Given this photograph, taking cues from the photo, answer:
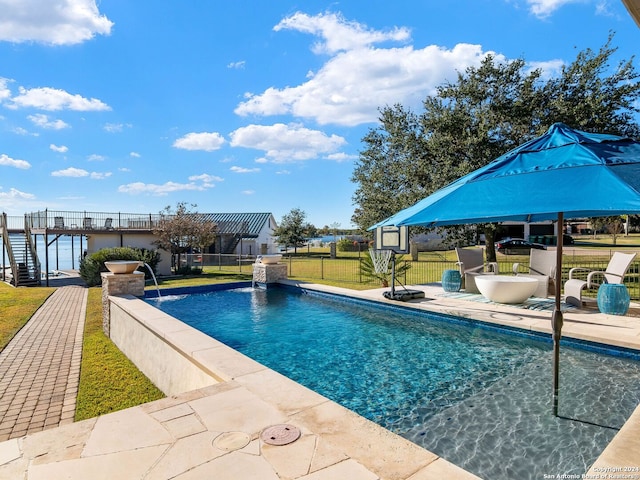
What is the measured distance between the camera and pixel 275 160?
106ft

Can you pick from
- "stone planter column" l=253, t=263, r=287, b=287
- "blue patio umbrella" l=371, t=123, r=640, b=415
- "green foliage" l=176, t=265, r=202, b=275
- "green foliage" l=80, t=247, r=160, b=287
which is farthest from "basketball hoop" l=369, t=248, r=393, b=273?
"green foliage" l=80, t=247, r=160, b=287

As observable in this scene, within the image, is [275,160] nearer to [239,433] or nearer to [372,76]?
[372,76]

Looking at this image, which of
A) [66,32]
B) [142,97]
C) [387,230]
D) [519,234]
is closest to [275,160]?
[142,97]

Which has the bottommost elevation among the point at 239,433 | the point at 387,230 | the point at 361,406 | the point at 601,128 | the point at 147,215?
the point at 361,406

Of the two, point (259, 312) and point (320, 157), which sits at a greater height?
point (320, 157)

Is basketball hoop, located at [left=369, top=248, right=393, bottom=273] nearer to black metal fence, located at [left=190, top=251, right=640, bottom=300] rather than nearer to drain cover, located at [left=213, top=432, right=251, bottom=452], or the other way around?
black metal fence, located at [left=190, top=251, right=640, bottom=300]

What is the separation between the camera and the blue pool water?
307cm

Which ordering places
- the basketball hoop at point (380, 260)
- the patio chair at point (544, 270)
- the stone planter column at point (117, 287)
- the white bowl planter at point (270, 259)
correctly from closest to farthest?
the stone planter column at point (117, 287), the patio chair at point (544, 270), the basketball hoop at point (380, 260), the white bowl planter at point (270, 259)

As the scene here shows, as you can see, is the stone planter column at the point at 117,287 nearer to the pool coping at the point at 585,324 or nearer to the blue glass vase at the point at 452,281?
the pool coping at the point at 585,324

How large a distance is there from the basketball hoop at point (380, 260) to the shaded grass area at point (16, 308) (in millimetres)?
9400

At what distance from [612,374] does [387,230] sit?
17.3 ft

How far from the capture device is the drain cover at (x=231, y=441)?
2529 mm

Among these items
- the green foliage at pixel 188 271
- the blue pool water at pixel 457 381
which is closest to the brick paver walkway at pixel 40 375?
the blue pool water at pixel 457 381

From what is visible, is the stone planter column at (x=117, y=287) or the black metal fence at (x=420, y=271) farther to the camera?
the black metal fence at (x=420, y=271)
